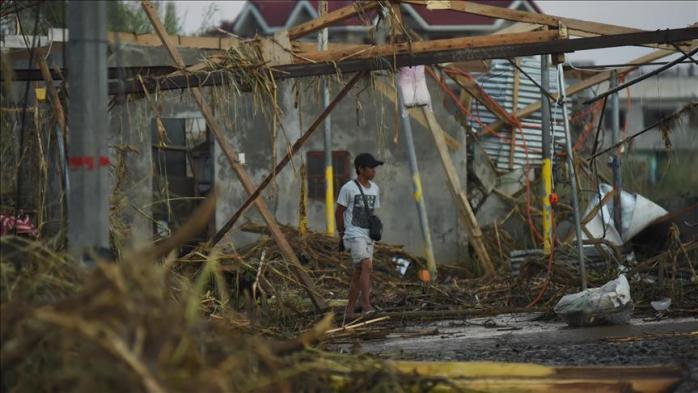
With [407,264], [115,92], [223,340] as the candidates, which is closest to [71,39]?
[223,340]

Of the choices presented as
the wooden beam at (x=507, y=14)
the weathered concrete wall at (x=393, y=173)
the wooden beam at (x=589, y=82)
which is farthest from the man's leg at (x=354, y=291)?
the weathered concrete wall at (x=393, y=173)

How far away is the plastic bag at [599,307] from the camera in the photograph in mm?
12094

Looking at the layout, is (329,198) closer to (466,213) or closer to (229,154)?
(466,213)

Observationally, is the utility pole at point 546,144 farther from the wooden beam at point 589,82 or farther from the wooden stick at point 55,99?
the wooden stick at point 55,99

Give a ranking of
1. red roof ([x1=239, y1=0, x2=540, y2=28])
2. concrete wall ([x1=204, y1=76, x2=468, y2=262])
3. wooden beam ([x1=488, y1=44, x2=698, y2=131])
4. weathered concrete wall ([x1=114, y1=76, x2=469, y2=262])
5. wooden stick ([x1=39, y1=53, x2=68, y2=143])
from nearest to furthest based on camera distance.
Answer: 1. wooden stick ([x1=39, y1=53, x2=68, y2=143])
2. wooden beam ([x1=488, y1=44, x2=698, y2=131])
3. weathered concrete wall ([x1=114, y1=76, x2=469, y2=262])
4. concrete wall ([x1=204, y1=76, x2=468, y2=262])
5. red roof ([x1=239, y1=0, x2=540, y2=28])

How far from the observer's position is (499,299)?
15.1 meters

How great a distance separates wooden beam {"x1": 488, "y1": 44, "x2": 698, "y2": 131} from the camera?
18.3 meters

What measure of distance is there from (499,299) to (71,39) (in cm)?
978

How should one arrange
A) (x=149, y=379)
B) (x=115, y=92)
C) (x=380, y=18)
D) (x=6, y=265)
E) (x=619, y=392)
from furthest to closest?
1. (x=380, y=18)
2. (x=115, y=92)
3. (x=619, y=392)
4. (x=6, y=265)
5. (x=149, y=379)

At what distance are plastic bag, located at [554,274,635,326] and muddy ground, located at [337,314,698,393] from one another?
0.11m

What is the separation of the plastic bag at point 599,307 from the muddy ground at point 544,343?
0.11 meters

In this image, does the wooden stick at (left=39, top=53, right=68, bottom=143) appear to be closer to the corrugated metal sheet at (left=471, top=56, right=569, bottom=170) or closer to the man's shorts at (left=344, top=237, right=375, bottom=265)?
the man's shorts at (left=344, top=237, right=375, bottom=265)

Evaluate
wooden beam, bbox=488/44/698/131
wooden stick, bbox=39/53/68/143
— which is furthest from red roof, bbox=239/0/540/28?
wooden stick, bbox=39/53/68/143

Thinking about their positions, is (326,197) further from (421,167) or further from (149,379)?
(149,379)
